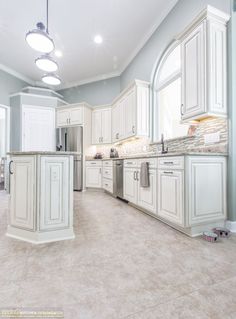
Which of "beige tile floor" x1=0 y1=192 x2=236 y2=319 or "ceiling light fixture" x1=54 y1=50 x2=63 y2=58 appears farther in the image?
"ceiling light fixture" x1=54 y1=50 x2=63 y2=58

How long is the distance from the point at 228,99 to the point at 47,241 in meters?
2.69

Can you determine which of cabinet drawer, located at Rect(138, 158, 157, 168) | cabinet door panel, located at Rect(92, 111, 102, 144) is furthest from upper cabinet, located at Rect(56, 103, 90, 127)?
cabinet drawer, located at Rect(138, 158, 157, 168)

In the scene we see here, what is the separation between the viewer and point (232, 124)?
88.9 inches

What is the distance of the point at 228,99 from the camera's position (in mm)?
2307

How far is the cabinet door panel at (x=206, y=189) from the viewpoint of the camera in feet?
6.82

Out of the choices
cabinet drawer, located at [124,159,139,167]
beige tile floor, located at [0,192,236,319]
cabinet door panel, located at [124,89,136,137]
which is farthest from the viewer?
cabinet door panel, located at [124,89,136,137]

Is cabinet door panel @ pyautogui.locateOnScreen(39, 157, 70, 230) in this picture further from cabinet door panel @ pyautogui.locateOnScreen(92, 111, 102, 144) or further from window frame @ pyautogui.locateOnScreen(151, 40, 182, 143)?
cabinet door panel @ pyautogui.locateOnScreen(92, 111, 102, 144)

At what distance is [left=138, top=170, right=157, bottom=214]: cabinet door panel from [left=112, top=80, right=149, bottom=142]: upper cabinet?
1498 millimetres

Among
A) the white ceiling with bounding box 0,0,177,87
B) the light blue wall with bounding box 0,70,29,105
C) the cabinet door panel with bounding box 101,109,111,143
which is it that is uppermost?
the white ceiling with bounding box 0,0,177,87

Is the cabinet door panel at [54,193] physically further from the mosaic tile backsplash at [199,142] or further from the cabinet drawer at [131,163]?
the mosaic tile backsplash at [199,142]

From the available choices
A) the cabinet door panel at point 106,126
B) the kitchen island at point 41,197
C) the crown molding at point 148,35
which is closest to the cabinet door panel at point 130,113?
the cabinet door panel at point 106,126

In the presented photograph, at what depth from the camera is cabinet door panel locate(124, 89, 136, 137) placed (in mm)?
4137

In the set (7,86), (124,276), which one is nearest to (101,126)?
(7,86)

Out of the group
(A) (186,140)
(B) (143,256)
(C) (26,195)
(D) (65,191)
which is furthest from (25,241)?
(A) (186,140)
